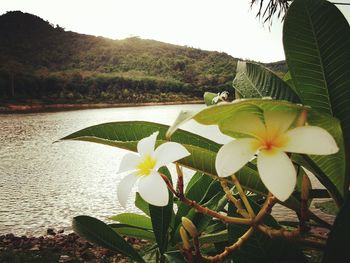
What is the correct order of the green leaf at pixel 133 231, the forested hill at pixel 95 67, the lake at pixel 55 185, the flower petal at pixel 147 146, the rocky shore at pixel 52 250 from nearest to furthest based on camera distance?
the flower petal at pixel 147 146 < the green leaf at pixel 133 231 < the rocky shore at pixel 52 250 < the lake at pixel 55 185 < the forested hill at pixel 95 67

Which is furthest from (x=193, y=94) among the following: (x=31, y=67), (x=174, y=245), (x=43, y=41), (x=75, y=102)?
(x=174, y=245)

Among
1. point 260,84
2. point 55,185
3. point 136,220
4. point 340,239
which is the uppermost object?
point 260,84

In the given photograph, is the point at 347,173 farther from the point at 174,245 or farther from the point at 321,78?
the point at 174,245

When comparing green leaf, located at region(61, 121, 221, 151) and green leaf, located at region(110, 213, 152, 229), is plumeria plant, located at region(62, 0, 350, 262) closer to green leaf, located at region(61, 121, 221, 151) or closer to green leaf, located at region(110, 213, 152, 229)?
green leaf, located at region(61, 121, 221, 151)

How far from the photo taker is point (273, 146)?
0.22 m

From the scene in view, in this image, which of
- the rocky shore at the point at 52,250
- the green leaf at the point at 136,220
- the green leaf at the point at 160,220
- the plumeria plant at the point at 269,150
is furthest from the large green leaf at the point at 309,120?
the rocky shore at the point at 52,250

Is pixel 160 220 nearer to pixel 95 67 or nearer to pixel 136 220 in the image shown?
pixel 136 220

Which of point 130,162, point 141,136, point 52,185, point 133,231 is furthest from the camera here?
point 52,185

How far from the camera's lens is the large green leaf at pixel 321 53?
0.31m

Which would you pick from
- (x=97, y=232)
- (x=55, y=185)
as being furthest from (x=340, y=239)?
(x=55, y=185)

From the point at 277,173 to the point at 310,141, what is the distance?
24 millimetres

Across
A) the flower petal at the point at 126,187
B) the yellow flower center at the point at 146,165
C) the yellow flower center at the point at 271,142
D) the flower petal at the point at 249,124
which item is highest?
the flower petal at the point at 249,124

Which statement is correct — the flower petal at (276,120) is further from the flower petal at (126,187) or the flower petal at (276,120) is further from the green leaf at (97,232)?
the green leaf at (97,232)

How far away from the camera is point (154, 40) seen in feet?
196
